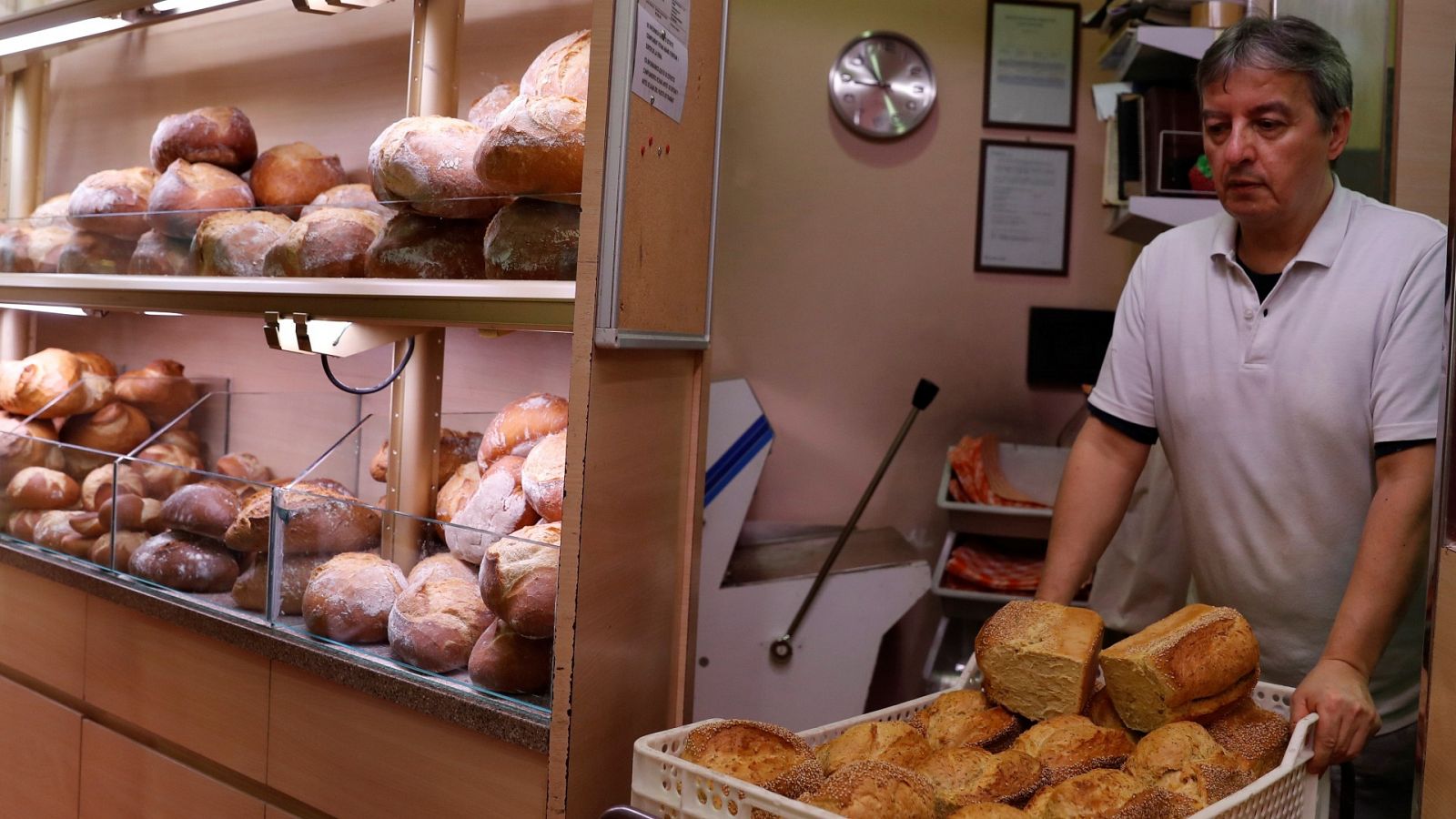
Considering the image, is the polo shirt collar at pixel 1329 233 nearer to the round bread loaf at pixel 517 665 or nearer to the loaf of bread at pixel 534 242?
the loaf of bread at pixel 534 242

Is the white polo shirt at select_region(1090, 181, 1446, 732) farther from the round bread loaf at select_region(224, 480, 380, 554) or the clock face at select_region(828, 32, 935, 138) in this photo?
the clock face at select_region(828, 32, 935, 138)

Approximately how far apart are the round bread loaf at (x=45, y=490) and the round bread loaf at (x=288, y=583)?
75cm

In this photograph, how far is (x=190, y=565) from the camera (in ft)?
6.75

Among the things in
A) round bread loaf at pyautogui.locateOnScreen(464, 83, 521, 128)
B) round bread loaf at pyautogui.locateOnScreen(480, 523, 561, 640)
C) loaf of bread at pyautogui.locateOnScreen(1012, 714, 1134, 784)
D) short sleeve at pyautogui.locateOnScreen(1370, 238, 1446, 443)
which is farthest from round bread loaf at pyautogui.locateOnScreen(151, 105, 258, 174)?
short sleeve at pyautogui.locateOnScreen(1370, 238, 1446, 443)

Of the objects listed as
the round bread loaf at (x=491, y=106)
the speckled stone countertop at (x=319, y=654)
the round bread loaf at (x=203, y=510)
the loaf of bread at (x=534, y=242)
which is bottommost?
the speckled stone countertop at (x=319, y=654)

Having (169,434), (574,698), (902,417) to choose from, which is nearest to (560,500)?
(574,698)

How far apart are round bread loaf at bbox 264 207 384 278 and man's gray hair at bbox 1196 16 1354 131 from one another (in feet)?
4.55

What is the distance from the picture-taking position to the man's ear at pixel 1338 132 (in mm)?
1601

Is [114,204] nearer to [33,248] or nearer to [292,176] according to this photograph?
[33,248]

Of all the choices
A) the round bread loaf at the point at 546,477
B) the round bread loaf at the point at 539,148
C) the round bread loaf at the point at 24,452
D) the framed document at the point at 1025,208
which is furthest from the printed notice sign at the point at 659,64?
the framed document at the point at 1025,208

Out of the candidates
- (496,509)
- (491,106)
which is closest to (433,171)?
(491,106)

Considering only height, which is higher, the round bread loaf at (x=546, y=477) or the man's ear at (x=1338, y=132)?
the man's ear at (x=1338, y=132)

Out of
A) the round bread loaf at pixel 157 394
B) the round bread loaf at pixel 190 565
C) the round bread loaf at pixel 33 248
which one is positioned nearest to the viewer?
the round bread loaf at pixel 190 565

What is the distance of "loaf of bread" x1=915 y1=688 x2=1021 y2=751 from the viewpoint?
113 centimetres
